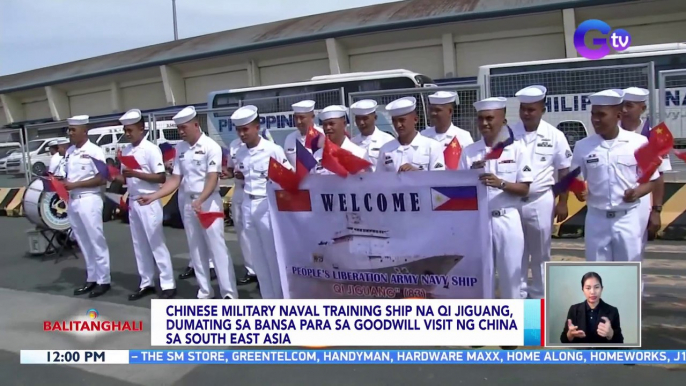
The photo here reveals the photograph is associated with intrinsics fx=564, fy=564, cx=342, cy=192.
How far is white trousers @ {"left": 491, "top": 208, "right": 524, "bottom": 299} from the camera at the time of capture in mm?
4012

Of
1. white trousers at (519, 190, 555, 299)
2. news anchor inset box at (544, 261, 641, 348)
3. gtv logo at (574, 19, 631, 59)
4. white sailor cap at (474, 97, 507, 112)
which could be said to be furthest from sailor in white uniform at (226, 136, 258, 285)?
gtv logo at (574, 19, 631, 59)

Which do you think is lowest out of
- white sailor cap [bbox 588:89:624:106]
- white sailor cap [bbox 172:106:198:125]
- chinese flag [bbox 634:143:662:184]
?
chinese flag [bbox 634:143:662:184]

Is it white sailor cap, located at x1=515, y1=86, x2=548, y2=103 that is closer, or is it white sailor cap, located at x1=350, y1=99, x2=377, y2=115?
white sailor cap, located at x1=515, y1=86, x2=548, y2=103

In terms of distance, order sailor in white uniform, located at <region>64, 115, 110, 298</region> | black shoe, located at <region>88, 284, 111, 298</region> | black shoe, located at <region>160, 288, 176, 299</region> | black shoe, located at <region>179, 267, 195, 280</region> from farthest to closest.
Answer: black shoe, located at <region>179, 267, 195, 280</region> < black shoe, located at <region>88, 284, 111, 298</region> < sailor in white uniform, located at <region>64, 115, 110, 298</region> < black shoe, located at <region>160, 288, 176, 299</region>

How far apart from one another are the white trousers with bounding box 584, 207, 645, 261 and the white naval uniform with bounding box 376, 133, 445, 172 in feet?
3.82

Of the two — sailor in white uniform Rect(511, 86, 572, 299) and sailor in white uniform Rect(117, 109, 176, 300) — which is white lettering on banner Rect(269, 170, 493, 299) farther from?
sailor in white uniform Rect(117, 109, 176, 300)

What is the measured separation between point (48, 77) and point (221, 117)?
98.6 ft

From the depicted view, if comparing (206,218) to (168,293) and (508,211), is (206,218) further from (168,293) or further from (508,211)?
(508,211)

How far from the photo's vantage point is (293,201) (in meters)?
4.26

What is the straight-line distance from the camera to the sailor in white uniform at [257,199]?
4.95 m

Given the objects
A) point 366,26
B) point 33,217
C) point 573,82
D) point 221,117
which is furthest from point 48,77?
point 573,82

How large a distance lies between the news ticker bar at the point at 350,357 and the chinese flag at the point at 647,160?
3.85 feet

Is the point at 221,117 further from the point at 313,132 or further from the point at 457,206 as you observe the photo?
the point at 457,206

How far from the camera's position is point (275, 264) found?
191 inches
